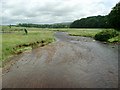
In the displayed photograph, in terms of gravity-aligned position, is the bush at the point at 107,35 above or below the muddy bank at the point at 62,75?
above

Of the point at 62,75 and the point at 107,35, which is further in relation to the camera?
the point at 107,35

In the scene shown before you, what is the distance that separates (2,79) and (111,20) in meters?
71.1

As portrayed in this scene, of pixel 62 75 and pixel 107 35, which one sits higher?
pixel 107 35

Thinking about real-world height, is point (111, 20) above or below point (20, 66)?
above

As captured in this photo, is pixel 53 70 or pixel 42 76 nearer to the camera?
pixel 42 76

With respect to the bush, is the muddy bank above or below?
below

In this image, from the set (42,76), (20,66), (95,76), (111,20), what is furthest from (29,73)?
(111,20)

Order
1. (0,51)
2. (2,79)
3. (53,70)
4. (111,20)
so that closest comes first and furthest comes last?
(2,79), (53,70), (0,51), (111,20)

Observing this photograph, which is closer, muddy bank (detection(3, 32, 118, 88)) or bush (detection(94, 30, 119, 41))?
muddy bank (detection(3, 32, 118, 88))

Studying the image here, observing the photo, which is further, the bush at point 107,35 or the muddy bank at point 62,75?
the bush at point 107,35

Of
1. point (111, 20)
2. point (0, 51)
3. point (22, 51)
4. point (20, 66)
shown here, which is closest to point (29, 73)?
point (20, 66)

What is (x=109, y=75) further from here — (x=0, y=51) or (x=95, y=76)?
(x=0, y=51)

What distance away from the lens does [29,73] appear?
24.3 m

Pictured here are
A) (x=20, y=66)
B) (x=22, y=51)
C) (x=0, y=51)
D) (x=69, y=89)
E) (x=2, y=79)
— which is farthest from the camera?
(x=22, y=51)
